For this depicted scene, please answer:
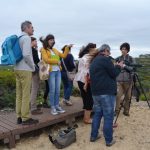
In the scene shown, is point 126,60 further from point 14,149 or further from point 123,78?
point 14,149

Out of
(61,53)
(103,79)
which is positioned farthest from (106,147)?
(61,53)

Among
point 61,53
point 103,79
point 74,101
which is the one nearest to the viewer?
point 103,79

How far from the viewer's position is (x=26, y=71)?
620cm

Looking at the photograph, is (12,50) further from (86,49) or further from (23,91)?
(86,49)

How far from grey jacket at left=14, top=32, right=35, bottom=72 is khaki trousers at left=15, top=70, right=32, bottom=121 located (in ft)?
0.31

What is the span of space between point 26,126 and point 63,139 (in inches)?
31.1

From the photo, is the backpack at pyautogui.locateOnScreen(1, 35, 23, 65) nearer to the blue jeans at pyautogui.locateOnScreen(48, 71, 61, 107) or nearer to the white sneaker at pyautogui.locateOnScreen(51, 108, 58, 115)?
the blue jeans at pyautogui.locateOnScreen(48, 71, 61, 107)

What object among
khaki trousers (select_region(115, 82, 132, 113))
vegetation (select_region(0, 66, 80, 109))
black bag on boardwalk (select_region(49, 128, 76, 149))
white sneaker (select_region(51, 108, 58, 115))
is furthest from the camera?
vegetation (select_region(0, 66, 80, 109))

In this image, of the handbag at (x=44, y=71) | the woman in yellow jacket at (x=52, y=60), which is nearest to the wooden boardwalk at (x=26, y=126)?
the woman in yellow jacket at (x=52, y=60)

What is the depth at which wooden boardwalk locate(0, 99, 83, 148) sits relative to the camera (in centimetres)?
631

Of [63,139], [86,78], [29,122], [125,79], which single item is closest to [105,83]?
[86,78]

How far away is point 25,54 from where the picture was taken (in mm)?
6066

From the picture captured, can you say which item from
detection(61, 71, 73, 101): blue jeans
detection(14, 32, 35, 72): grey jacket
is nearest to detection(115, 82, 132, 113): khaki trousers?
detection(61, 71, 73, 101): blue jeans

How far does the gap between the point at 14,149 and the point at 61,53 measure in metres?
2.32
